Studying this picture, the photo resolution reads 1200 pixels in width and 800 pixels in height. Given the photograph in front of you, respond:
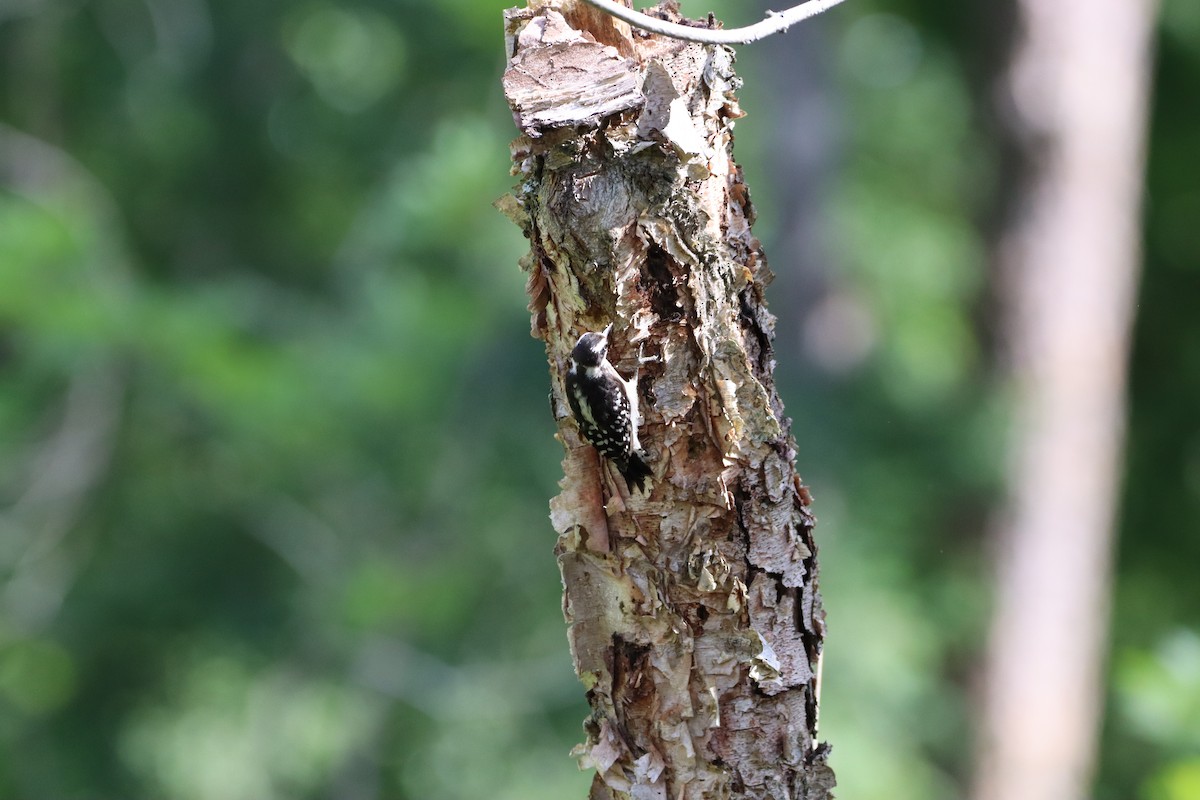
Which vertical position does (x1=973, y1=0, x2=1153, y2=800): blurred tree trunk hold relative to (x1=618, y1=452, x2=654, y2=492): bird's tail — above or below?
above

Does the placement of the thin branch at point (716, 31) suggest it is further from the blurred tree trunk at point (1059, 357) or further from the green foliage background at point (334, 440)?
the blurred tree trunk at point (1059, 357)

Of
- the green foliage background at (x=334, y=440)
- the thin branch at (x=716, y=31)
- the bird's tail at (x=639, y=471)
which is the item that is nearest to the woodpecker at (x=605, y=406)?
the bird's tail at (x=639, y=471)

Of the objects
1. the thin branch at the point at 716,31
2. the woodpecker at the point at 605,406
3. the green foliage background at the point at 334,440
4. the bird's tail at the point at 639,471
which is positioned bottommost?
the bird's tail at the point at 639,471

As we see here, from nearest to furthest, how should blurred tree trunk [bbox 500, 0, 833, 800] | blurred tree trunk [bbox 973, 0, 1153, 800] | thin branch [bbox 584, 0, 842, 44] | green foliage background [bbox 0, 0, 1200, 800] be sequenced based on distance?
1. thin branch [bbox 584, 0, 842, 44]
2. blurred tree trunk [bbox 500, 0, 833, 800]
3. green foliage background [bbox 0, 0, 1200, 800]
4. blurred tree trunk [bbox 973, 0, 1153, 800]

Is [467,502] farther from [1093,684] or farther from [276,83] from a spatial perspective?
[1093,684]

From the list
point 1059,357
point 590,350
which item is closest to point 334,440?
point 590,350

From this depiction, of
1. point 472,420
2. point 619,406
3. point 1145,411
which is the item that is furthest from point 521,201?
point 1145,411

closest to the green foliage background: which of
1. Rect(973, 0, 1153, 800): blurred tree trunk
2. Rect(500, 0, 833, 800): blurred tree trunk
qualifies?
Rect(973, 0, 1153, 800): blurred tree trunk

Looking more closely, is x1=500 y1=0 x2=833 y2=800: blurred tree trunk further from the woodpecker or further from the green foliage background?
the green foliage background
